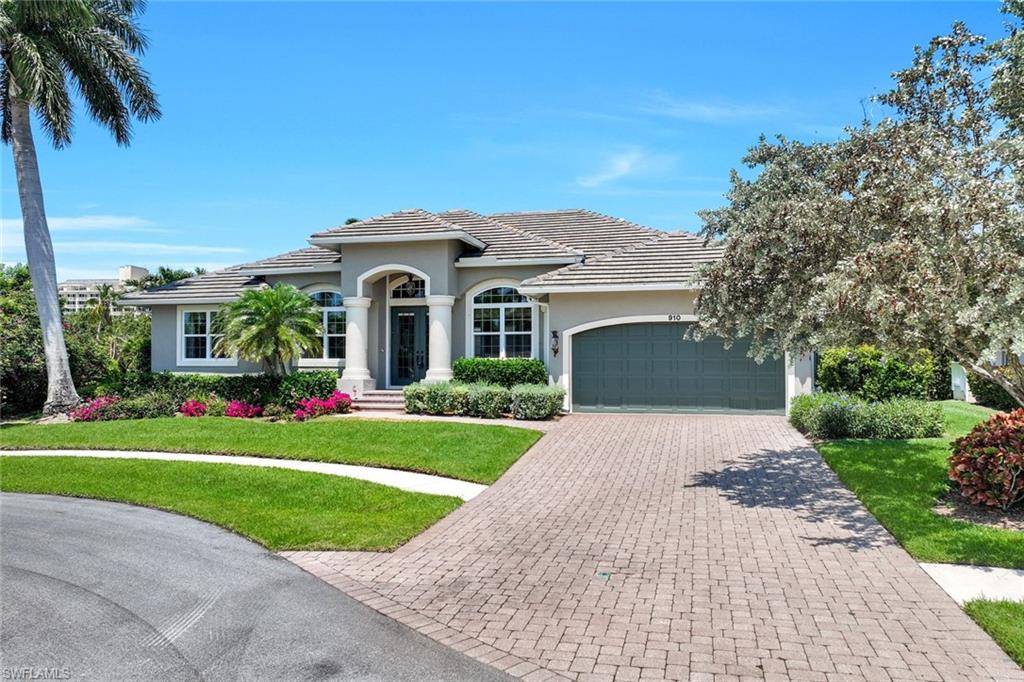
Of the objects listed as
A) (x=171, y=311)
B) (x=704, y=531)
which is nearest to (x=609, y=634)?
(x=704, y=531)

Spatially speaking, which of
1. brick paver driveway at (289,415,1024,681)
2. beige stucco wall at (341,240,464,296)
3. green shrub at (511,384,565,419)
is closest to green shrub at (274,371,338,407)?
beige stucco wall at (341,240,464,296)

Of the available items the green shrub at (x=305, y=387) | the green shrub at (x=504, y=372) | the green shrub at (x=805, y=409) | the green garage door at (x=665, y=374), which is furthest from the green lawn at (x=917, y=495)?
the green shrub at (x=305, y=387)

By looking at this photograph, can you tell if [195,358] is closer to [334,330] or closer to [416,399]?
[334,330]

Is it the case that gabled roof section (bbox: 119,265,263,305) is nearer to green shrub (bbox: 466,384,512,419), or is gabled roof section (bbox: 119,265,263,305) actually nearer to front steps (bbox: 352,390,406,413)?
front steps (bbox: 352,390,406,413)

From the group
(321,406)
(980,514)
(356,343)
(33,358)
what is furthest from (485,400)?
(33,358)

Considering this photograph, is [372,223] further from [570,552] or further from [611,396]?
[570,552]

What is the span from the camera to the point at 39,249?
20.1 meters

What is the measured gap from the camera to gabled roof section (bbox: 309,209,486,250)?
20375 millimetres

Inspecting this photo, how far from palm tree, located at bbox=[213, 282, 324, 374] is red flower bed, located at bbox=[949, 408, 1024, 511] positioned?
1568 centimetres

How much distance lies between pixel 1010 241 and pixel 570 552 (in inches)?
217

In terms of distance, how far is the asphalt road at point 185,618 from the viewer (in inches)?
186

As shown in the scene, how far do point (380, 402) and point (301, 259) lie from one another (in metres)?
6.64

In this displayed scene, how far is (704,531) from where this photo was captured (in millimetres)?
8211

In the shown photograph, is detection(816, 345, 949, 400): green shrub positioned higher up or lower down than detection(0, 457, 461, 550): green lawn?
higher up
